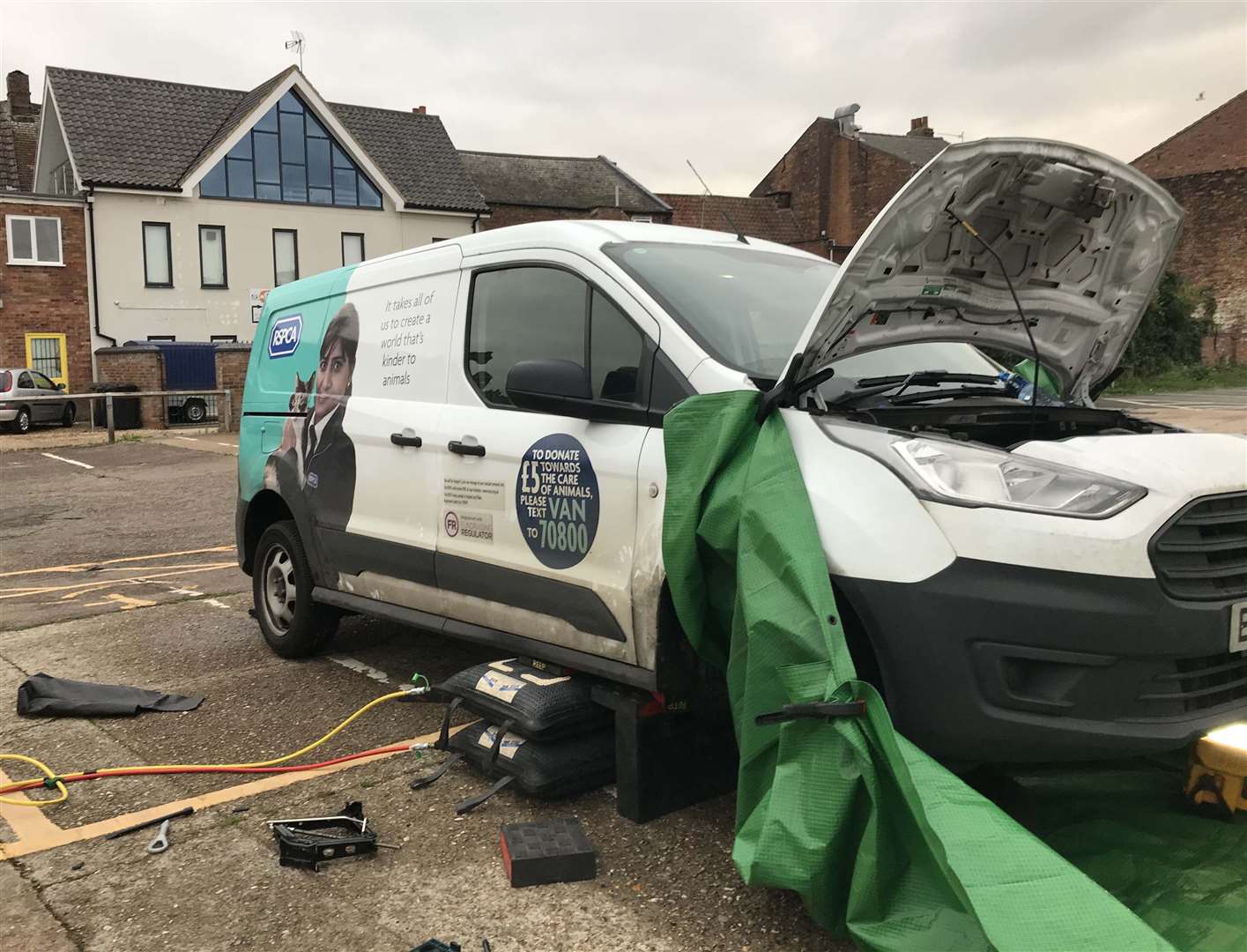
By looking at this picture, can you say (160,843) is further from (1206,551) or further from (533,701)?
(1206,551)

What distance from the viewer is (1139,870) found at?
10.1 feet

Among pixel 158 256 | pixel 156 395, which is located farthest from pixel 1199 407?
pixel 158 256

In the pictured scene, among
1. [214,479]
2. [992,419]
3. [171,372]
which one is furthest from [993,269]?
[171,372]

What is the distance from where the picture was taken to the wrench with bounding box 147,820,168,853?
3.56m

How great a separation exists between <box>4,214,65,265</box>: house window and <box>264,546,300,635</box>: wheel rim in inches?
1142

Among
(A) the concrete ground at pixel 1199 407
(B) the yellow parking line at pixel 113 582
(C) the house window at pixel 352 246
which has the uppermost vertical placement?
(C) the house window at pixel 352 246

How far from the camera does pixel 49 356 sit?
99.9 feet

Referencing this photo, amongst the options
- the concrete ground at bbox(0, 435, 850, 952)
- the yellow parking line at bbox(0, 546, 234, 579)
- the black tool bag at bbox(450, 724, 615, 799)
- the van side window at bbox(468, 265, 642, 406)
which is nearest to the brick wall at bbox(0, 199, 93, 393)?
the yellow parking line at bbox(0, 546, 234, 579)

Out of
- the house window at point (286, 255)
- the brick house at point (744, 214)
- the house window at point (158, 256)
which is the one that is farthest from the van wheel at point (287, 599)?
the brick house at point (744, 214)

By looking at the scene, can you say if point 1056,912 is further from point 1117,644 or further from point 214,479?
point 214,479

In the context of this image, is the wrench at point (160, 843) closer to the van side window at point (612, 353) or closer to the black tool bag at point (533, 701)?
the black tool bag at point (533, 701)

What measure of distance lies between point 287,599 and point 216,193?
101ft

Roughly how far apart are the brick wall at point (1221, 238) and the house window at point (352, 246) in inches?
1057

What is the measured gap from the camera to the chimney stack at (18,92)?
44375 mm
